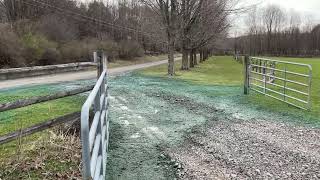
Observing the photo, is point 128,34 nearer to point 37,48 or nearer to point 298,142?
point 37,48

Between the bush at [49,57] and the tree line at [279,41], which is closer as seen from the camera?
the bush at [49,57]

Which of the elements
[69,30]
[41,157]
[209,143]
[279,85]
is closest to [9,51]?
[69,30]

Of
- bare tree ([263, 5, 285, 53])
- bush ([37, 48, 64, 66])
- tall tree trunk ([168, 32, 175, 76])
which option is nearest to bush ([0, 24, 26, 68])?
bush ([37, 48, 64, 66])

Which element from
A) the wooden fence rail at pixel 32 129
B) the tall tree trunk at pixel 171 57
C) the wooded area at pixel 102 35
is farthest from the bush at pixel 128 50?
the wooden fence rail at pixel 32 129

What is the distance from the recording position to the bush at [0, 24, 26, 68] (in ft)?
85.6

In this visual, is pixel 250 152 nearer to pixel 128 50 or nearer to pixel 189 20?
pixel 189 20

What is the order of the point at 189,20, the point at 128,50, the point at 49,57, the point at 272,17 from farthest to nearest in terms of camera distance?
the point at 272,17 → the point at 128,50 → the point at 49,57 → the point at 189,20

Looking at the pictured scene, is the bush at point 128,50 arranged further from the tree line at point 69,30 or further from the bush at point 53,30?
the bush at point 53,30

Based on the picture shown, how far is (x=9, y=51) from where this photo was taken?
26.4 metres

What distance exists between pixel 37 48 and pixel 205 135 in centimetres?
2590

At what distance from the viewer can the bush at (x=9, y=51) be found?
1027 inches

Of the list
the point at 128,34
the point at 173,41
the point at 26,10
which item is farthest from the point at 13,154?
the point at 128,34

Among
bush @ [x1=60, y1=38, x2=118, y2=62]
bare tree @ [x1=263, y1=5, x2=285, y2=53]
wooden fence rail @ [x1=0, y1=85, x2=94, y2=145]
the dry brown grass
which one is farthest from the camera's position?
bare tree @ [x1=263, y1=5, x2=285, y2=53]

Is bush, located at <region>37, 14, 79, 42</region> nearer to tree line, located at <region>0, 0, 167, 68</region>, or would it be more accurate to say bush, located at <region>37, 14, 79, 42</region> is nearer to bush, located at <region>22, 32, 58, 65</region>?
tree line, located at <region>0, 0, 167, 68</region>
